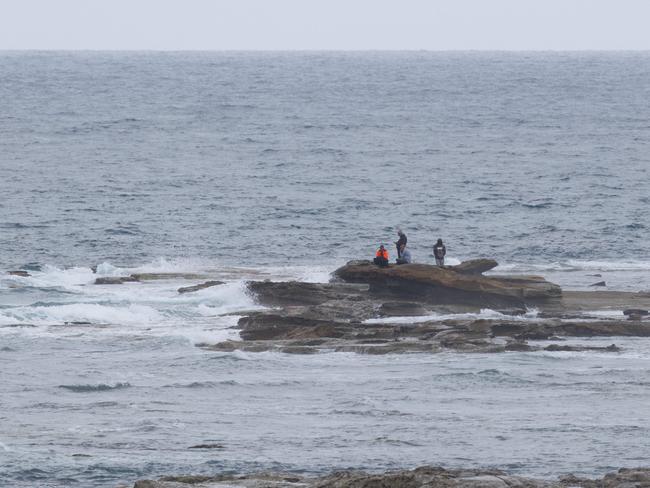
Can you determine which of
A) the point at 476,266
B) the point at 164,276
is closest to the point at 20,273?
the point at 164,276

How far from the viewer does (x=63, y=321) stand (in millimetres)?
40031

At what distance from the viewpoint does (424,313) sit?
3906 cm

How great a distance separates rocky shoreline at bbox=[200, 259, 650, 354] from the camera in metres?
36.0

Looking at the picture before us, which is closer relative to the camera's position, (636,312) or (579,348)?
(579,348)

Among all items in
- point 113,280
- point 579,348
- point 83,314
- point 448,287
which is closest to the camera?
point 579,348

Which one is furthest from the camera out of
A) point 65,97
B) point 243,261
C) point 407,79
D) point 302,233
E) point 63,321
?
point 407,79

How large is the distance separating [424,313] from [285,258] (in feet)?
49.8

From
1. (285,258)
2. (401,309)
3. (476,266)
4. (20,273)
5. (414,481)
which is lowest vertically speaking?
(285,258)

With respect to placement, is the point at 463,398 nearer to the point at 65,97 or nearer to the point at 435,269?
the point at 435,269

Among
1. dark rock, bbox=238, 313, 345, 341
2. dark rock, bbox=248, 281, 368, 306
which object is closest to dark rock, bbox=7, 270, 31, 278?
dark rock, bbox=248, 281, 368, 306

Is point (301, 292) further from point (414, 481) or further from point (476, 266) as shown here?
point (414, 481)

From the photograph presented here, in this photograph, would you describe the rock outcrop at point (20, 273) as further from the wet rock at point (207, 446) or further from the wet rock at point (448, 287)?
the wet rock at point (207, 446)

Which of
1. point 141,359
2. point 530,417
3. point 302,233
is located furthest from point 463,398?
point 302,233

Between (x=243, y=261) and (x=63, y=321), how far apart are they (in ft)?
44.6
